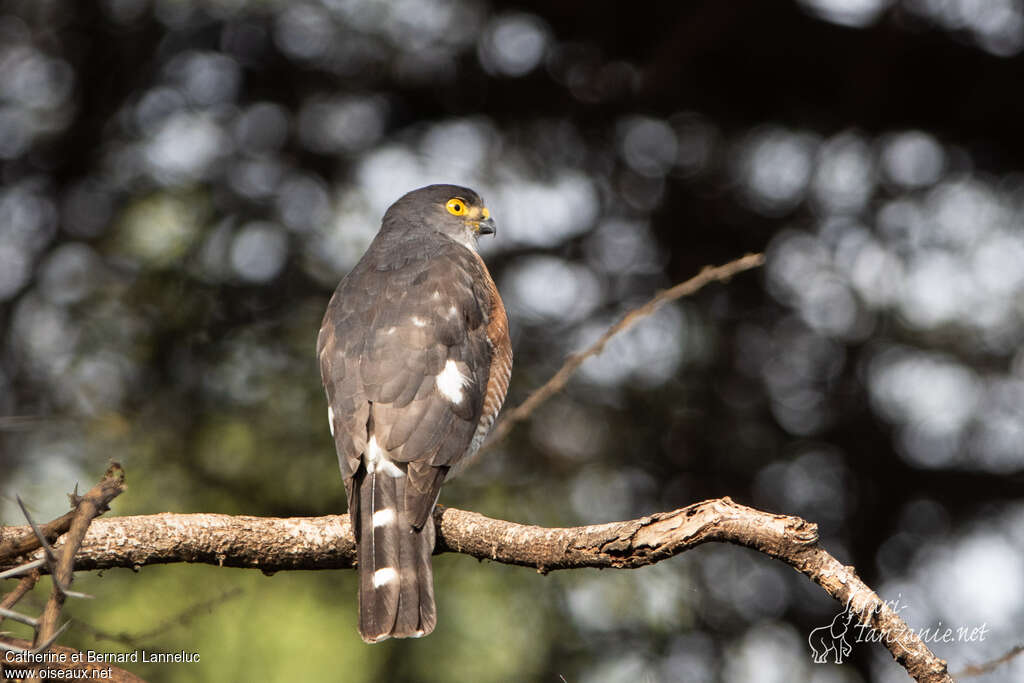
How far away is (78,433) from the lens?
5281 millimetres

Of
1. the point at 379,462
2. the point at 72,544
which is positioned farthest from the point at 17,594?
the point at 379,462

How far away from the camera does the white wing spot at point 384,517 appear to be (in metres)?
3.38

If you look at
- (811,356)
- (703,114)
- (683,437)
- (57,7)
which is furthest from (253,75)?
(811,356)

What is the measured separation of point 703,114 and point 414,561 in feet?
13.1

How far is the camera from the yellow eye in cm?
529

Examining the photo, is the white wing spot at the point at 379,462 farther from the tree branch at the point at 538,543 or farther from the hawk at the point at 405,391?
the tree branch at the point at 538,543

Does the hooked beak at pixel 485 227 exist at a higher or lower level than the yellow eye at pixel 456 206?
lower

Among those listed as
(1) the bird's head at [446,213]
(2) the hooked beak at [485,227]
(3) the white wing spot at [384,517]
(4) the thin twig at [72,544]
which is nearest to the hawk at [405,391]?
(3) the white wing spot at [384,517]

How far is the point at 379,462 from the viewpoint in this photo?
3.61 m

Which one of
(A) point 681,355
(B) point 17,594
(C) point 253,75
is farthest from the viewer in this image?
(C) point 253,75

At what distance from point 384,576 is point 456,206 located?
252 centimetres

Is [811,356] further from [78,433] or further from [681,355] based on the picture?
[78,433]

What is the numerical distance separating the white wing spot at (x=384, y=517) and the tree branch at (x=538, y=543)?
12 centimetres

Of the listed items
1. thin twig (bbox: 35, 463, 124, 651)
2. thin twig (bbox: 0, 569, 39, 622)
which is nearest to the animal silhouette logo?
thin twig (bbox: 0, 569, 39, 622)
